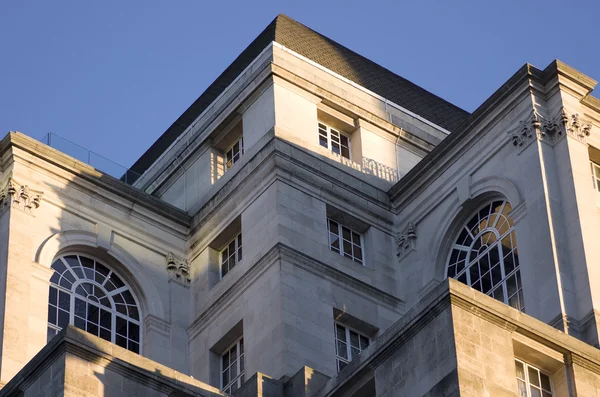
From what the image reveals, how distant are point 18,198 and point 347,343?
10237 mm

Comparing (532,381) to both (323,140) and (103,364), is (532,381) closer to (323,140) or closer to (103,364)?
(103,364)

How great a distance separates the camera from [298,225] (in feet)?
172

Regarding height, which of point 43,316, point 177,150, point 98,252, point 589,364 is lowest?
point 589,364

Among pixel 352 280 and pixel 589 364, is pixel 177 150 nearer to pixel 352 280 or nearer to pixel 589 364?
pixel 352 280

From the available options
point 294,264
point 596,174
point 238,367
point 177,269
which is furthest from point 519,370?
point 177,269

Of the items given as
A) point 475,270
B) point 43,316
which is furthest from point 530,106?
point 43,316

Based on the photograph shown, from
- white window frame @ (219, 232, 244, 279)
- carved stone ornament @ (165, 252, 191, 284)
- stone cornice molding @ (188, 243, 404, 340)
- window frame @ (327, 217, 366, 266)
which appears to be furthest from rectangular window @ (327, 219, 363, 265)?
carved stone ornament @ (165, 252, 191, 284)

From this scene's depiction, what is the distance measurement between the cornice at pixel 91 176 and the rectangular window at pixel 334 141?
480 cm

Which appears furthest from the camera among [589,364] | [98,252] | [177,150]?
[177,150]

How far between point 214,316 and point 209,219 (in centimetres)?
379

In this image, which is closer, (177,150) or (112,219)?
(112,219)

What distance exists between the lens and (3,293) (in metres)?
50.2

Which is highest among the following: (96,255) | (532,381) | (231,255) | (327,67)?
(327,67)

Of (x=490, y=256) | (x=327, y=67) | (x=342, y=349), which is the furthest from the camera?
(x=327, y=67)
